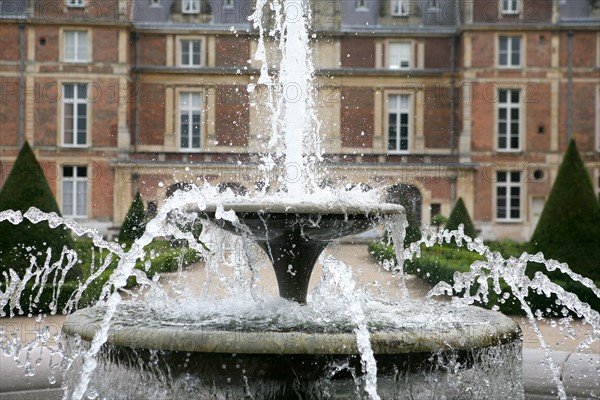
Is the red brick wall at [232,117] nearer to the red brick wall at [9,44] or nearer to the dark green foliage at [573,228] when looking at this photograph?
the red brick wall at [9,44]

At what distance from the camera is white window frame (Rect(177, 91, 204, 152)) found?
90.1 ft

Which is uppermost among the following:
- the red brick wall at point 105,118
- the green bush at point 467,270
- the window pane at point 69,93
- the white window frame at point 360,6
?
the white window frame at point 360,6

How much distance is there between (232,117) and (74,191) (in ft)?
18.4

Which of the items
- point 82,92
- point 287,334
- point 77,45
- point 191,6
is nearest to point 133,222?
point 82,92

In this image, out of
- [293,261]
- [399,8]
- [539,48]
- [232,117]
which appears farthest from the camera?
[232,117]

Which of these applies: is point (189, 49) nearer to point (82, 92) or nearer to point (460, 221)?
point (82, 92)

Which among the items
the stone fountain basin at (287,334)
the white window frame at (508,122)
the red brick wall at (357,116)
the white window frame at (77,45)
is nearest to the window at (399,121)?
the red brick wall at (357,116)

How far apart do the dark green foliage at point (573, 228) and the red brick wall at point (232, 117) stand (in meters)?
17.0

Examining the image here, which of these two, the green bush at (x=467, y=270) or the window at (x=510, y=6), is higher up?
the window at (x=510, y=6)

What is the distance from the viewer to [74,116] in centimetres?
2642

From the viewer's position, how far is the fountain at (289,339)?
4.23m

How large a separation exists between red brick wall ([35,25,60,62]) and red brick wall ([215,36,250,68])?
15.9 ft

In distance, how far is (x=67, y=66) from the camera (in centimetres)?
2606

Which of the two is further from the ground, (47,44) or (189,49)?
(189,49)
